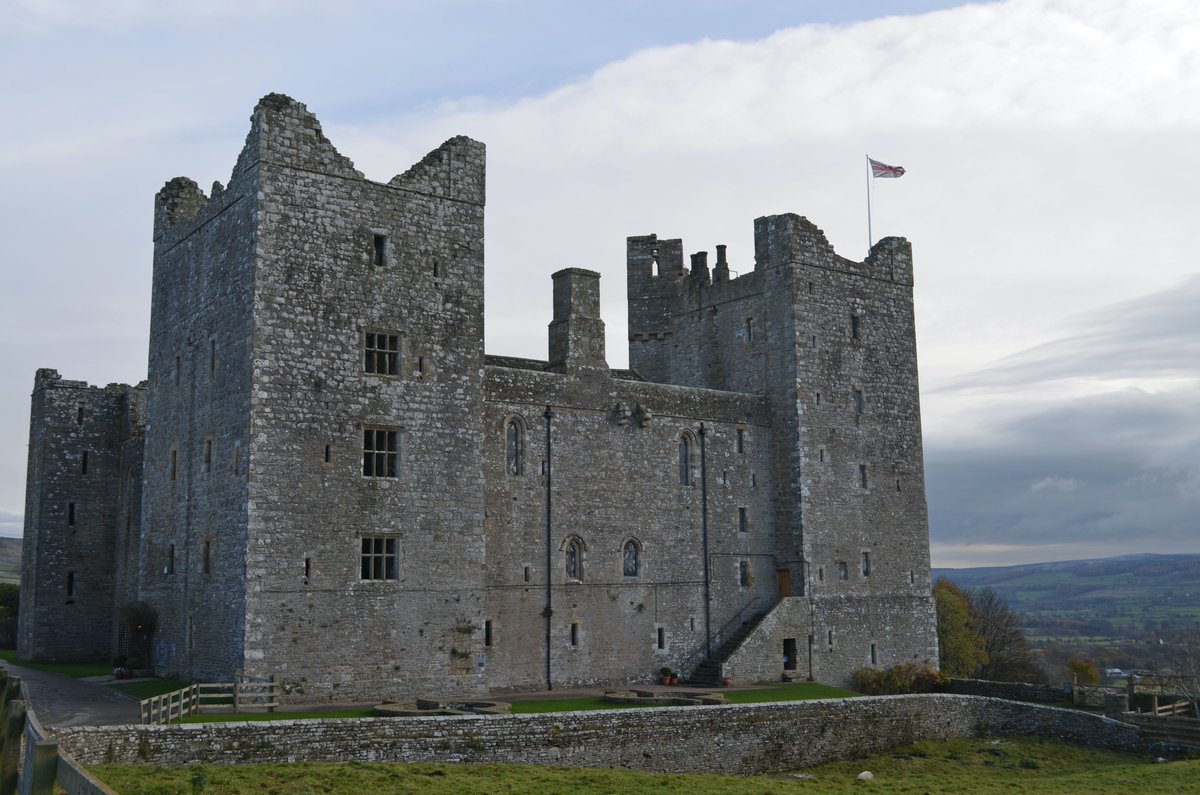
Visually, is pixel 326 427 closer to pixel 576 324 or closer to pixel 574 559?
pixel 574 559

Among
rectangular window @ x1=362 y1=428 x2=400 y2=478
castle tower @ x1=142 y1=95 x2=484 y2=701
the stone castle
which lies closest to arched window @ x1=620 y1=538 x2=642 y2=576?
the stone castle

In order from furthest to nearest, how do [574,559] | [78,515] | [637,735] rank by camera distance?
1. [78,515]
2. [574,559]
3. [637,735]

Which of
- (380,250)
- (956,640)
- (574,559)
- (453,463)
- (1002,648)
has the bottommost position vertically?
(1002,648)

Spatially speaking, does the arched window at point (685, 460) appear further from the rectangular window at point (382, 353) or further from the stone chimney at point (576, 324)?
the rectangular window at point (382, 353)

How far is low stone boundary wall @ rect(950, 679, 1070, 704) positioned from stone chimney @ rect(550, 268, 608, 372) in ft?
58.0

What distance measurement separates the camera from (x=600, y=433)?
36.6 meters

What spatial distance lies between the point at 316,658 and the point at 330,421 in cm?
609

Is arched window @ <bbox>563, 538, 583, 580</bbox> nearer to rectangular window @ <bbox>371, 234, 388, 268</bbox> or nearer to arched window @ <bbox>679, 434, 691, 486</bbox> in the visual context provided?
arched window @ <bbox>679, 434, 691, 486</bbox>

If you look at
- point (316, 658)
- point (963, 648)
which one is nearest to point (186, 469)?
point (316, 658)

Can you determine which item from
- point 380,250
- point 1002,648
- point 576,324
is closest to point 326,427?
point 380,250

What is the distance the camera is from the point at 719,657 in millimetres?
37688

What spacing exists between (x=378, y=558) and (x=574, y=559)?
7540 mm

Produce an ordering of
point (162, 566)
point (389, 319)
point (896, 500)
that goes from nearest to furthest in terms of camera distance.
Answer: point (389, 319) → point (162, 566) → point (896, 500)

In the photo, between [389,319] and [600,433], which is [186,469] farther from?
[600,433]
